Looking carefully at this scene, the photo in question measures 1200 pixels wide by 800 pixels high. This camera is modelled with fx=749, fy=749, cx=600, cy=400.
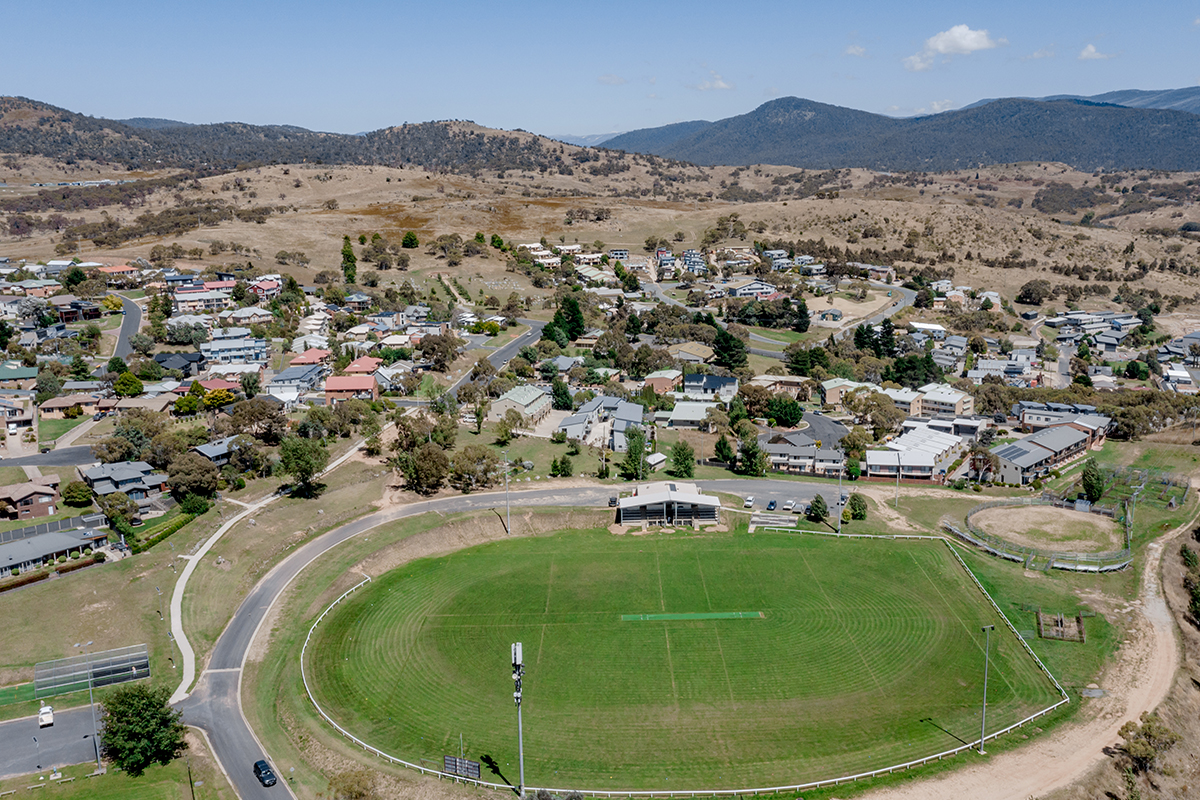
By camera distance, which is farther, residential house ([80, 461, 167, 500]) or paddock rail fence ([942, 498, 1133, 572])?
residential house ([80, 461, 167, 500])

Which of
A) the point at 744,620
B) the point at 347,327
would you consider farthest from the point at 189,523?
the point at 347,327

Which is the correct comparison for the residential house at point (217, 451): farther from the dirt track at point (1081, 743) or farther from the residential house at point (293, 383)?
the dirt track at point (1081, 743)

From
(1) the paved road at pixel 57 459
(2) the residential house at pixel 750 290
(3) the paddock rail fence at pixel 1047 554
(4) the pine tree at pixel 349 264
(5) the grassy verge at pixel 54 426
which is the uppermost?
(4) the pine tree at pixel 349 264

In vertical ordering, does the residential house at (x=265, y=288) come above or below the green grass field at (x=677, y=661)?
above

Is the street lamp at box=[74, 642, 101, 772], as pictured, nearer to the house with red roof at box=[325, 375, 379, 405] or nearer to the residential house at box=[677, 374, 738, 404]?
the house with red roof at box=[325, 375, 379, 405]

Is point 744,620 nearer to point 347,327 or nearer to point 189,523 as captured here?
point 189,523

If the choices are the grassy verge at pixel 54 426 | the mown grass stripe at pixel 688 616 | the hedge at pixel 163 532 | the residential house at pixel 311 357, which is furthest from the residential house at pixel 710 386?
the grassy verge at pixel 54 426

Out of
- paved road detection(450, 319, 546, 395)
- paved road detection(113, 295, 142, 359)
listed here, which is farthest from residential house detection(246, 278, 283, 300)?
paved road detection(450, 319, 546, 395)
